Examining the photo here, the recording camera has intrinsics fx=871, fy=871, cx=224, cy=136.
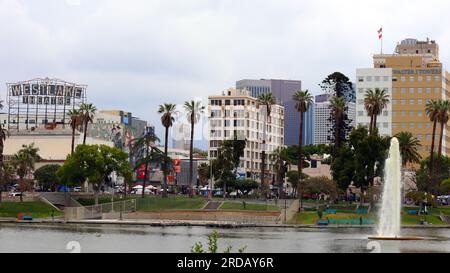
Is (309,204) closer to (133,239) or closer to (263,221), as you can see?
(263,221)

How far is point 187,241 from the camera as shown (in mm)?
99438

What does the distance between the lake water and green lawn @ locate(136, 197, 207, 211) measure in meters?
34.1

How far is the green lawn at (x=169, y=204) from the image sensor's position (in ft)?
535

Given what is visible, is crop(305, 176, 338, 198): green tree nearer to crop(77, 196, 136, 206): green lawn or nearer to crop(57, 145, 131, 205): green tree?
crop(77, 196, 136, 206): green lawn

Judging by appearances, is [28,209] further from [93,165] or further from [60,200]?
[93,165]

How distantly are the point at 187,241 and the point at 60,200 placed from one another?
255ft

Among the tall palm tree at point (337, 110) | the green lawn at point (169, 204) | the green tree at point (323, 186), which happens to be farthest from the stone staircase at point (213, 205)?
the tall palm tree at point (337, 110)

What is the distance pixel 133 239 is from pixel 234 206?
2363 inches

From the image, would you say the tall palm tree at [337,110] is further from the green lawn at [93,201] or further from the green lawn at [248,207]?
the green lawn at [93,201]

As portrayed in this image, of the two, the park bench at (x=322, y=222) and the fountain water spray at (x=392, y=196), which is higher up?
the fountain water spray at (x=392, y=196)

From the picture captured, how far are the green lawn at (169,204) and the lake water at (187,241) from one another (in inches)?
1342

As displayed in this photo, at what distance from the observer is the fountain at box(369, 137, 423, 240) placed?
101062mm
